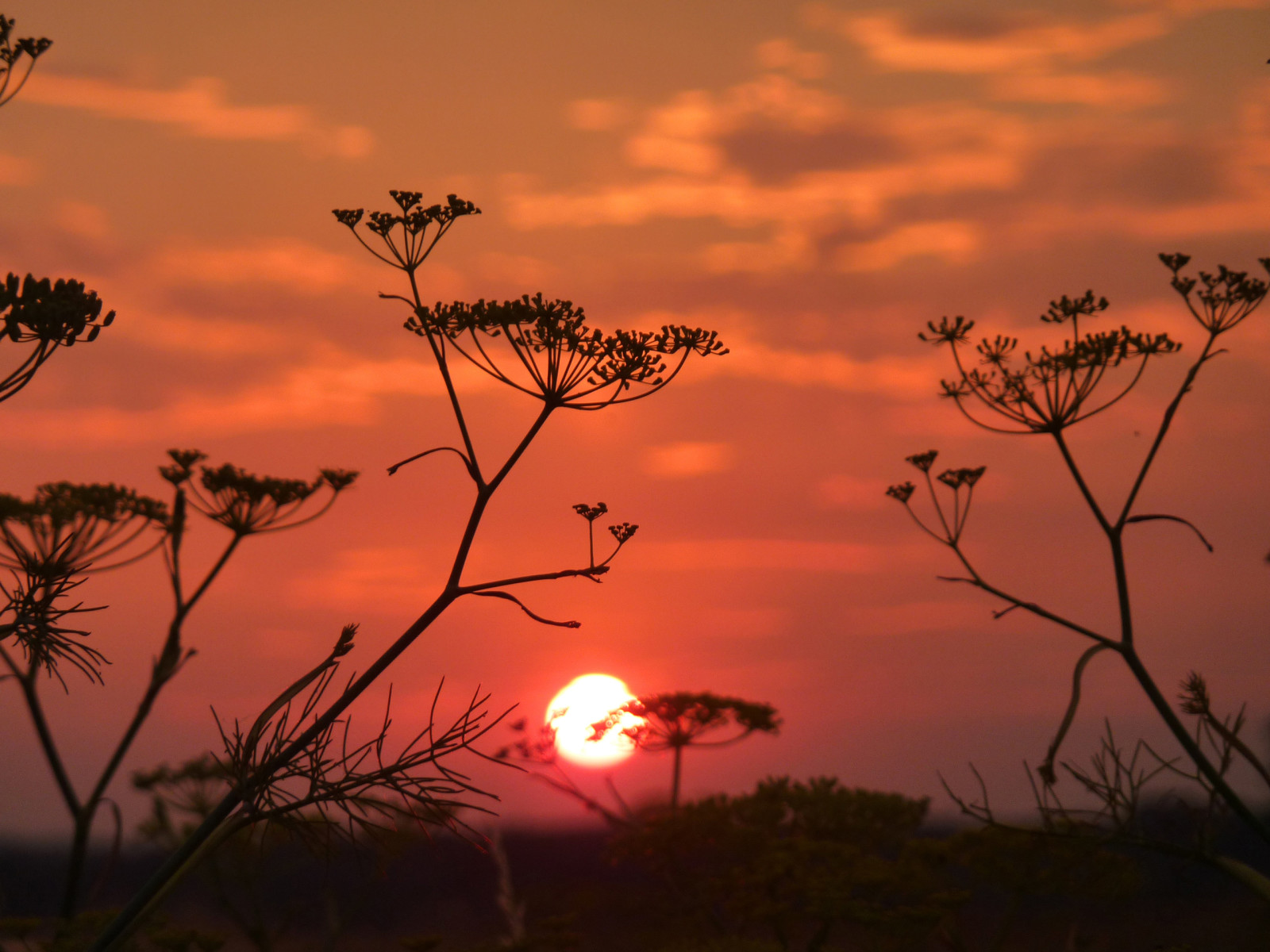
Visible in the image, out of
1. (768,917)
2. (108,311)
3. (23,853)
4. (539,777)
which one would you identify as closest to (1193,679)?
(768,917)

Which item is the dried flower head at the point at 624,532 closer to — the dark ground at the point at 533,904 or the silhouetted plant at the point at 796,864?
the dark ground at the point at 533,904

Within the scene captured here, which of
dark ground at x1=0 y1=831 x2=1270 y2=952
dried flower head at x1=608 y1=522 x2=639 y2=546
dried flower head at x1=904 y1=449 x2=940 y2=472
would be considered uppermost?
dried flower head at x1=904 y1=449 x2=940 y2=472

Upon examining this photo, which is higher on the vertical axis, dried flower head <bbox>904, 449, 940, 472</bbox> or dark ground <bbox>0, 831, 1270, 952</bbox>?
dried flower head <bbox>904, 449, 940, 472</bbox>

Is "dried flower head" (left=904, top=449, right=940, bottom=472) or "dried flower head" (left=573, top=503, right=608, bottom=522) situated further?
"dried flower head" (left=904, top=449, right=940, bottom=472)

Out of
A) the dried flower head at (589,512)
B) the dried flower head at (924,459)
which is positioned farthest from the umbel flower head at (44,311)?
the dried flower head at (924,459)

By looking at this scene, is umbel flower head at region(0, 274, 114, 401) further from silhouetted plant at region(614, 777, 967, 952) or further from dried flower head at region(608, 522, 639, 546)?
silhouetted plant at region(614, 777, 967, 952)

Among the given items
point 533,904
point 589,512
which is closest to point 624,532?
point 589,512

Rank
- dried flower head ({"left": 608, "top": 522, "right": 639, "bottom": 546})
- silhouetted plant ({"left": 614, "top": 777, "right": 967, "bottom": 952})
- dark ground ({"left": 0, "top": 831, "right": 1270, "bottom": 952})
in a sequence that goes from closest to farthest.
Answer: dried flower head ({"left": 608, "top": 522, "right": 639, "bottom": 546}), silhouetted plant ({"left": 614, "top": 777, "right": 967, "bottom": 952}), dark ground ({"left": 0, "top": 831, "right": 1270, "bottom": 952})

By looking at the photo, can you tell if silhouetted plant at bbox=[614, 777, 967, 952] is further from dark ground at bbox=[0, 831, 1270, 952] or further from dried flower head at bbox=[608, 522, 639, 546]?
dried flower head at bbox=[608, 522, 639, 546]

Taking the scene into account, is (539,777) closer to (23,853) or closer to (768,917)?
(768,917)

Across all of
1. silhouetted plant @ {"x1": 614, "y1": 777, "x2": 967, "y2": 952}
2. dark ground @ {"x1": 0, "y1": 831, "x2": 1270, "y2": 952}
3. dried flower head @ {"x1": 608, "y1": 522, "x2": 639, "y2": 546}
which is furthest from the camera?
dark ground @ {"x1": 0, "y1": 831, "x2": 1270, "y2": 952}

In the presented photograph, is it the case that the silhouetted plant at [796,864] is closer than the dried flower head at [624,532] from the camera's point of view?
No

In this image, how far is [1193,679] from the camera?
763 cm

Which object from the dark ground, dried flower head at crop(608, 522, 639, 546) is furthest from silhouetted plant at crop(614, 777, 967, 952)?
dried flower head at crop(608, 522, 639, 546)
